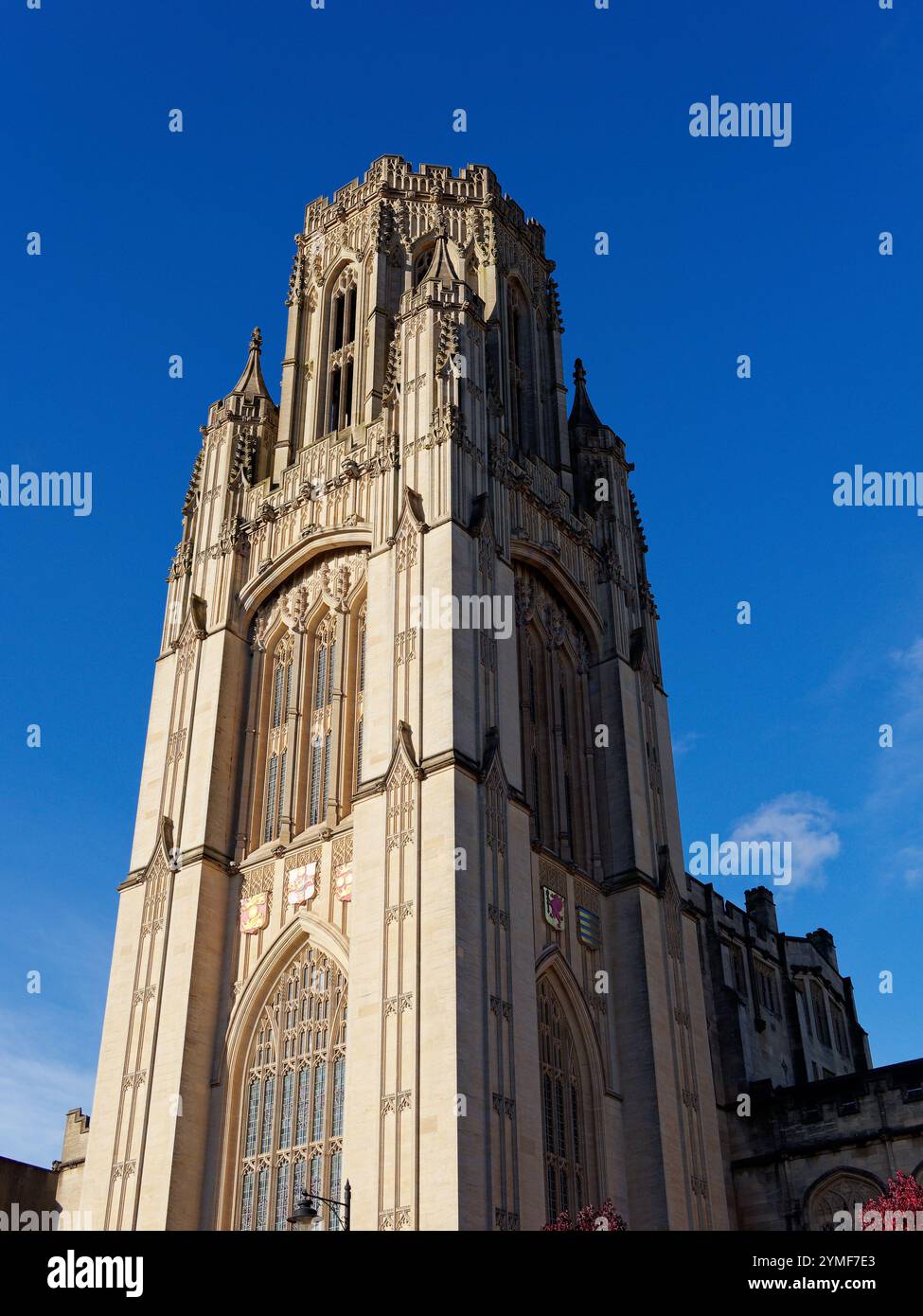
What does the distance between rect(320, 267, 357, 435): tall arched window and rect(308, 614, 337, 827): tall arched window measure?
25.0 ft

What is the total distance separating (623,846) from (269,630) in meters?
11.9

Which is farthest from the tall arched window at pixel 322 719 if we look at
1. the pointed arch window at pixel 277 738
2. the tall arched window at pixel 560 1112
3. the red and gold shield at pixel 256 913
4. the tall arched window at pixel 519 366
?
the tall arched window at pixel 519 366

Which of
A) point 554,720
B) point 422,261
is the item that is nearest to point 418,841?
point 554,720

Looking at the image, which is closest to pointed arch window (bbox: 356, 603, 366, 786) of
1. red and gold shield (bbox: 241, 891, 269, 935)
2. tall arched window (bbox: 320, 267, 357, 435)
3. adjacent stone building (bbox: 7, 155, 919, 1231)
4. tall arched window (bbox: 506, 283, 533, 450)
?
adjacent stone building (bbox: 7, 155, 919, 1231)

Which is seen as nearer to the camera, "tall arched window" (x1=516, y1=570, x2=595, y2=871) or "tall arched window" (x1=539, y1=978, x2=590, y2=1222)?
"tall arched window" (x1=539, y1=978, x2=590, y2=1222)

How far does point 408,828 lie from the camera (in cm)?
3052

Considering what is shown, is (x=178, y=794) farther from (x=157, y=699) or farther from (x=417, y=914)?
(x=417, y=914)

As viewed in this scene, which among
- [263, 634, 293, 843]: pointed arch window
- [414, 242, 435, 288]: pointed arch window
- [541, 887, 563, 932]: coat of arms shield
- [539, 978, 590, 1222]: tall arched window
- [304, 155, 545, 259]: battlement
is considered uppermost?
[304, 155, 545, 259]: battlement

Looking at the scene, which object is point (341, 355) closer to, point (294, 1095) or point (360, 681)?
point (360, 681)

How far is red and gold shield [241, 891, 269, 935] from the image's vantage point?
112 feet

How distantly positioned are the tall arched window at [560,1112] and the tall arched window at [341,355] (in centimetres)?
1940

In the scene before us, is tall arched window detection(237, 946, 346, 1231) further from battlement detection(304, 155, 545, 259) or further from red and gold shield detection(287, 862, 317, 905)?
battlement detection(304, 155, 545, 259)

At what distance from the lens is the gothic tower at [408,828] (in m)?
28.8

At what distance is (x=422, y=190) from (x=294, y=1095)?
3117 cm
